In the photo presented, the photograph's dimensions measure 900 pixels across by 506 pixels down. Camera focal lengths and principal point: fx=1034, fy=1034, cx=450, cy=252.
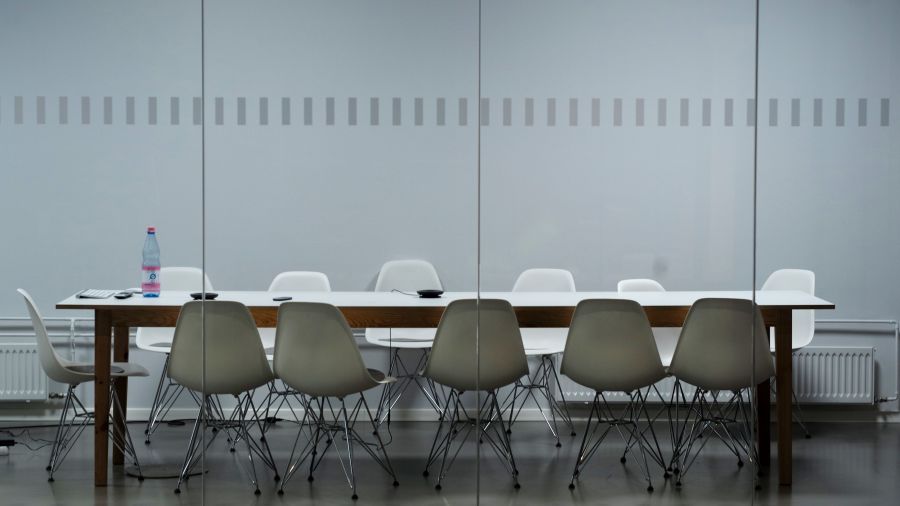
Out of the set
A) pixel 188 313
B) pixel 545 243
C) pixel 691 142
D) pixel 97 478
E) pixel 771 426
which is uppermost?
pixel 691 142

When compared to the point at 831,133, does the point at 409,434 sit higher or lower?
lower

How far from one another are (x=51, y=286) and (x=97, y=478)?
2.71ft

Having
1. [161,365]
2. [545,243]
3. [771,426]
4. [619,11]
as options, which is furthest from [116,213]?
[771,426]

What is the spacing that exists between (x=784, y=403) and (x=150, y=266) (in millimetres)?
2642

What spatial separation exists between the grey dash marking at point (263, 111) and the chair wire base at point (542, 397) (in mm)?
1457

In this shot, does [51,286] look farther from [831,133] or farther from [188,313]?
[831,133]

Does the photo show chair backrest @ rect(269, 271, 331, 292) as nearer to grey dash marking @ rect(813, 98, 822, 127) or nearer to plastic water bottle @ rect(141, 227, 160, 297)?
plastic water bottle @ rect(141, 227, 160, 297)

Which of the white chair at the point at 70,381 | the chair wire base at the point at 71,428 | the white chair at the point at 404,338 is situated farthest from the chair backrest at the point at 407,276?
the chair wire base at the point at 71,428

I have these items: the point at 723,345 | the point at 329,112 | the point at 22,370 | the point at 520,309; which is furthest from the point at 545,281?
the point at 22,370

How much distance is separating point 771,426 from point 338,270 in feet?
6.11

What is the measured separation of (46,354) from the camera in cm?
432

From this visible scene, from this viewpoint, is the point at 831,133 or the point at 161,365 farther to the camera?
the point at 161,365

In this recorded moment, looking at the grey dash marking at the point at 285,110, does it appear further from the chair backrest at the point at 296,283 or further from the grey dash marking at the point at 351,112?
the chair backrest at the point at 296,283

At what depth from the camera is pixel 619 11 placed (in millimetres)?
4133
